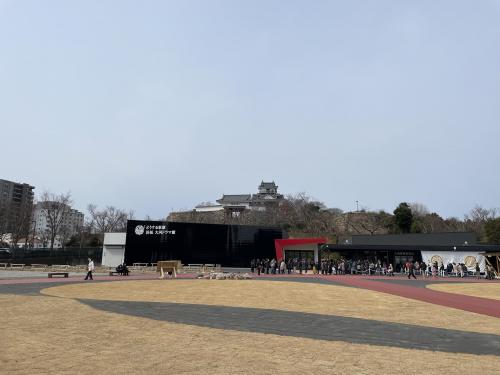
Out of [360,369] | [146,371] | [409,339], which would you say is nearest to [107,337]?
[146,371]

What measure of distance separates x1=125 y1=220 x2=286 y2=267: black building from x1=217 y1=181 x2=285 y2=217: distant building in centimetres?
6146

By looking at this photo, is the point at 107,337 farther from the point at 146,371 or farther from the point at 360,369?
the point at 360,369

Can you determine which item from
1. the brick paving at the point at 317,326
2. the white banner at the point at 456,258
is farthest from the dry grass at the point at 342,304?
the white banner at the point at 456,258

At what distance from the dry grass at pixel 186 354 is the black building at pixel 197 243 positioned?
107 feet

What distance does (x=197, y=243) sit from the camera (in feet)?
140

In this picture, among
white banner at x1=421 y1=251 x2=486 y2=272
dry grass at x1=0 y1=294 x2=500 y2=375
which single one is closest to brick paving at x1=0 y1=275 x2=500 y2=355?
dry grass at x1=0 y1=294 x2=500 y2=375

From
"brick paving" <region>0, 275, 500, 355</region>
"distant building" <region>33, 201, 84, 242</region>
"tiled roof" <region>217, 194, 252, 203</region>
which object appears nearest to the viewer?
"brick paving" <region>0, 275, 500, 355</region>

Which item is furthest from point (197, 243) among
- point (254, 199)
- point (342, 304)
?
point (254, 199)

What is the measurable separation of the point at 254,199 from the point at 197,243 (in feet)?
249

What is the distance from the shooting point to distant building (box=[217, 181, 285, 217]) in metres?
110

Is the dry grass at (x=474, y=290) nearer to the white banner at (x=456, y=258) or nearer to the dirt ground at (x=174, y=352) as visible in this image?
the dirt ground at (x=174, y=352)

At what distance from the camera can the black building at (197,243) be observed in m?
41.8

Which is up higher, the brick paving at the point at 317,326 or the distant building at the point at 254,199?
the distant building at the point at 254,199

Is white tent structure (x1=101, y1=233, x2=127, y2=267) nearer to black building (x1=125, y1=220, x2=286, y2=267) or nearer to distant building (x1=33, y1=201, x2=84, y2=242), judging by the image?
black building (x1=125, y1=220, x2=286, y2=267)
